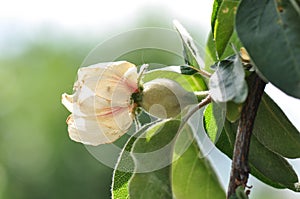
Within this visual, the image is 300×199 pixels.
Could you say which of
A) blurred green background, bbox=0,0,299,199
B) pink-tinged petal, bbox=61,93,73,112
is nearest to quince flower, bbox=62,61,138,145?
pink-tinged petal, bbox=61,93,73,112

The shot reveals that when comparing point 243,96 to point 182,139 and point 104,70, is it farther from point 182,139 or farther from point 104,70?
point 104,70

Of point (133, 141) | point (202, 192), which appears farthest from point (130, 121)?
point (202, 192)

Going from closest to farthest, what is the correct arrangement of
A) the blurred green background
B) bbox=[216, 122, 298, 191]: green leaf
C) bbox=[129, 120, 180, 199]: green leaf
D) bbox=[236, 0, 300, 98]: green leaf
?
1. bbox=[236, 0, 300, 98]: green leaf
2. bbox=[129, 120, 180, 199]: green leaf
3. bbox=[216, 122, 298, 191]: green leaf
4. the blurred green background

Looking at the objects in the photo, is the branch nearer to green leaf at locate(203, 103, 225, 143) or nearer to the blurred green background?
green leaf at locate(203, 103, 225, 143)

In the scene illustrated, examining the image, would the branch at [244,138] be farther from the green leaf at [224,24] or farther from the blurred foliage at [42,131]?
the blurred foliage at [42,131]

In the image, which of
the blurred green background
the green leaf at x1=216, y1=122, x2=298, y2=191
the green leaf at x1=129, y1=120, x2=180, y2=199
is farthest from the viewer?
the blurred green background

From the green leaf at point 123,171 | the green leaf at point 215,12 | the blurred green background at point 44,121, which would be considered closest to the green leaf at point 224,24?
the green leaf at point 215,12

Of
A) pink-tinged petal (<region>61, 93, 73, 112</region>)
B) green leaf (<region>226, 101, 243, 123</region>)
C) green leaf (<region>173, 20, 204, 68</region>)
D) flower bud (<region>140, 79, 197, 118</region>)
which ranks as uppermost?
green leaf (<region>226, 101, 243, 123</region>)
